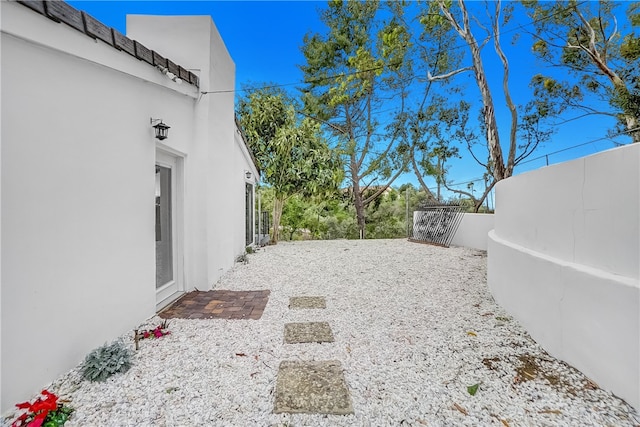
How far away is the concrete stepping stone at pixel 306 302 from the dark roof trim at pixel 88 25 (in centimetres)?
370

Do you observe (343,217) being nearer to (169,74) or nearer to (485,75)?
(485,75)

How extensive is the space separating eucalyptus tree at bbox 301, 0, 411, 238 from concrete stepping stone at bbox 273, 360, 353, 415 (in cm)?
1485

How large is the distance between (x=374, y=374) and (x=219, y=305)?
269 centimetres

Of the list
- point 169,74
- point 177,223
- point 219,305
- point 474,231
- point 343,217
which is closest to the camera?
point 169,74

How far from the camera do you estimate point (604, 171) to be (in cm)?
252

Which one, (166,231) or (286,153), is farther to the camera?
(286,153)

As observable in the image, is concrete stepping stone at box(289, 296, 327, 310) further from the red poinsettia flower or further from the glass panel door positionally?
the red poinsettia flower

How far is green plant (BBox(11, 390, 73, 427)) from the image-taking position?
1.97 m

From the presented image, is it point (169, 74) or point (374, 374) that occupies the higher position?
point (169, 74)

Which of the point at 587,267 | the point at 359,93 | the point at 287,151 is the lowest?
the point at 587,267

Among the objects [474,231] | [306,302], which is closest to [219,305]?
[306,302]

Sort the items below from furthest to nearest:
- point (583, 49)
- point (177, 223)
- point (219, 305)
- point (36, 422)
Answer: point (583, 49) → point (177, 223) → point (219, 305) → point (36, 422)

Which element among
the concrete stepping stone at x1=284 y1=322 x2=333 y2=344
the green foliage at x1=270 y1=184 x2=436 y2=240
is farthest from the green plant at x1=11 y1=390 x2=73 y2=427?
the green foliage at x1=270 y1=184 x2=436 y2=240

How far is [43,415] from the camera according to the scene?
200 cm
